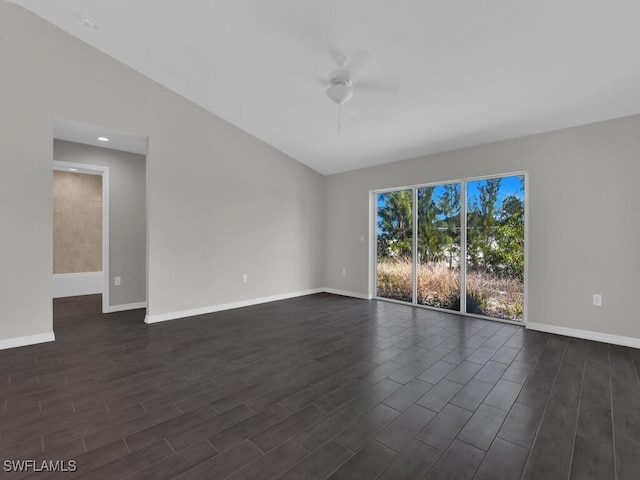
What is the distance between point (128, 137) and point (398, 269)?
4.71m

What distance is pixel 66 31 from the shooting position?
3348 millimetres

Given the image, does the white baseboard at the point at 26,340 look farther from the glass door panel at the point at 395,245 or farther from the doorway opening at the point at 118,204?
the glass door panel at the point at 395,245

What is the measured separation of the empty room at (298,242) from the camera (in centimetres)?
178

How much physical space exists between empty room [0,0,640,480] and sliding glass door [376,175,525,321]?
0.03 m

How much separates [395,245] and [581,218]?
2.63 metres

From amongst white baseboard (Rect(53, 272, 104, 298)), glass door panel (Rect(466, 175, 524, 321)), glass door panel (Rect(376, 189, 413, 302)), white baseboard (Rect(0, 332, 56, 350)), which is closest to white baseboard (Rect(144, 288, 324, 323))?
white baseboard (Rect(0, 332, 56, 350))

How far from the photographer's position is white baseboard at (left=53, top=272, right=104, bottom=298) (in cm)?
578

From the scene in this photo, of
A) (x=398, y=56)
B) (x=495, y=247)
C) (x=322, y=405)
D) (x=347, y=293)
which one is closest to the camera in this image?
(x=322, y=405)

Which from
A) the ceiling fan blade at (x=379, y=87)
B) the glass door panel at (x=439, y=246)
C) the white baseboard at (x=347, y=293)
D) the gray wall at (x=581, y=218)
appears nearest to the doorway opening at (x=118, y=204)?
the ceiling fan blade at (x=379, y=87)

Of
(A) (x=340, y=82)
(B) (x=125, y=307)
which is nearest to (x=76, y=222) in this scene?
(B) (x=125, y=307)

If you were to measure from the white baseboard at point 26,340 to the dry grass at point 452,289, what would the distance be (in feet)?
15.8

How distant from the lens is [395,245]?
5484mm

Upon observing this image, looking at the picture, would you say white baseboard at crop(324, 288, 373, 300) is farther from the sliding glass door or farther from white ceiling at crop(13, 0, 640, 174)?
white ceiling at crop(13, 0, 640, 174)

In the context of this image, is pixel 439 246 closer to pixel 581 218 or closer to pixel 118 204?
pixel 581 218
